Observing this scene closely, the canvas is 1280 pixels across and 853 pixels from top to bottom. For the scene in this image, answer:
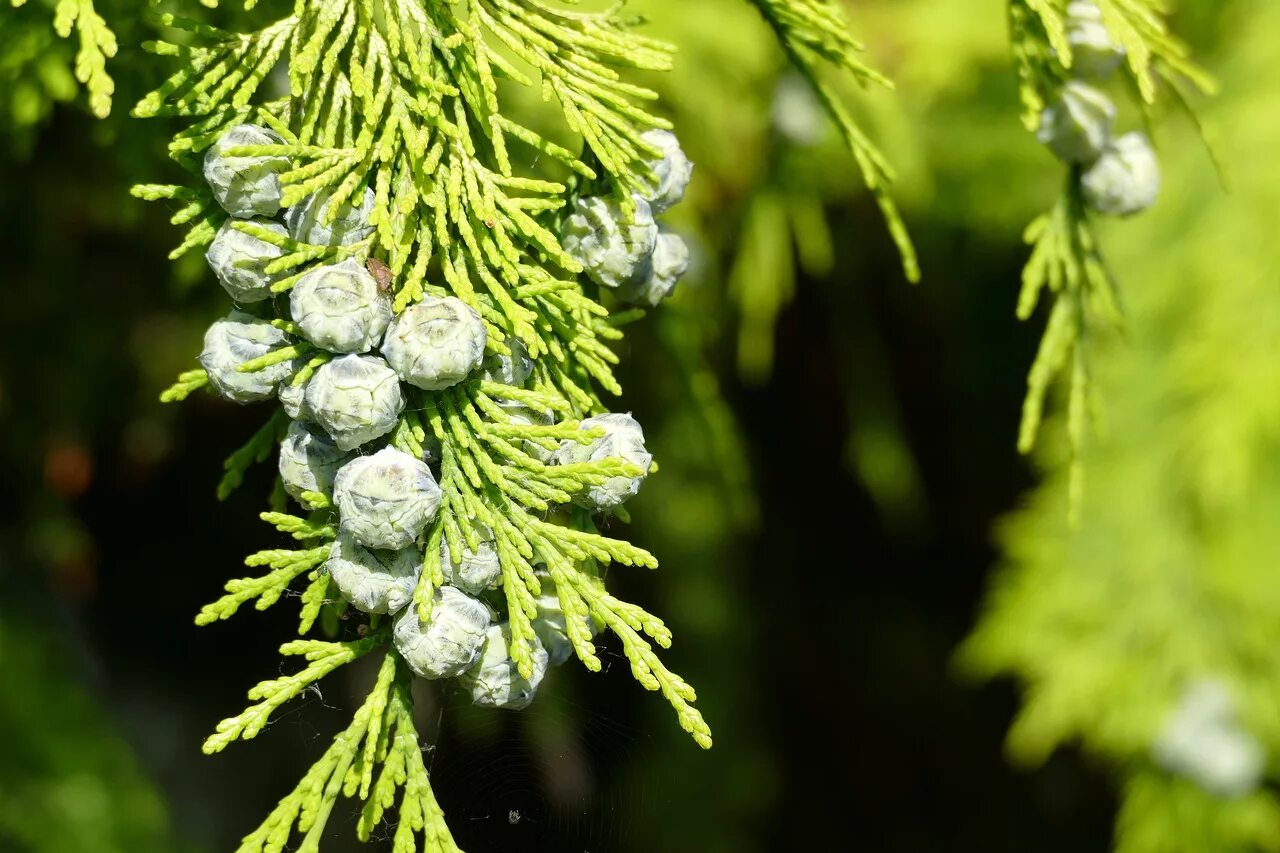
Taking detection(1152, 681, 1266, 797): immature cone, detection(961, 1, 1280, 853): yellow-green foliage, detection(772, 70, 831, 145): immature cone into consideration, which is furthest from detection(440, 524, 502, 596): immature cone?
detection(1152, 681, 1266, 797): immature cone

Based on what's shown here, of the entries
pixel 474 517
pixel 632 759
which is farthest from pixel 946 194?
pixel 474 517

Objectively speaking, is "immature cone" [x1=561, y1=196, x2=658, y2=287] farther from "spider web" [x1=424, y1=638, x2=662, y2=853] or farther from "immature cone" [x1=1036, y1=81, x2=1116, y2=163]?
"immature cone" [x1=1036, y1=81, x2=1116, y2=163]

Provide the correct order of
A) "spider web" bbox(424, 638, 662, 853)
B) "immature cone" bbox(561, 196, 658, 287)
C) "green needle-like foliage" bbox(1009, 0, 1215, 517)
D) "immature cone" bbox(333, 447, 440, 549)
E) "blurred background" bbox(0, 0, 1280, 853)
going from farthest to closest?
"blurred background" bbox(0, 0, 1280, 853), "spider web" bbox(424, 638, 662, 853), "green needle-like foliage" bbox(1009, 0, 1215, 517), "immature cone" bbox(561, 196, 658, 287), "immature cone" bbox(333, 447, 440, 549)

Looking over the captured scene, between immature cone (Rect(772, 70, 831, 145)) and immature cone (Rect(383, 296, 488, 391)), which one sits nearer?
immature cone (Rect(383, 296, 488, 391))

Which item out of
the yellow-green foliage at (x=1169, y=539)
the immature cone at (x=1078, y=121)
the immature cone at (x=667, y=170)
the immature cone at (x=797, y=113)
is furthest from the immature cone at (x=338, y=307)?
the yellow-green foliage at (x=1169, y=539)

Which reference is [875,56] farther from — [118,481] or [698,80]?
[118,481]

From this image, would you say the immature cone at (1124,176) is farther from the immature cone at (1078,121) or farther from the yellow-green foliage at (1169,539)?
the yellow-green foliage at (1169,539)

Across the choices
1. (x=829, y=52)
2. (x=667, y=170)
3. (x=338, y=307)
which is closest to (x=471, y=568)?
(x=338, y=307)
